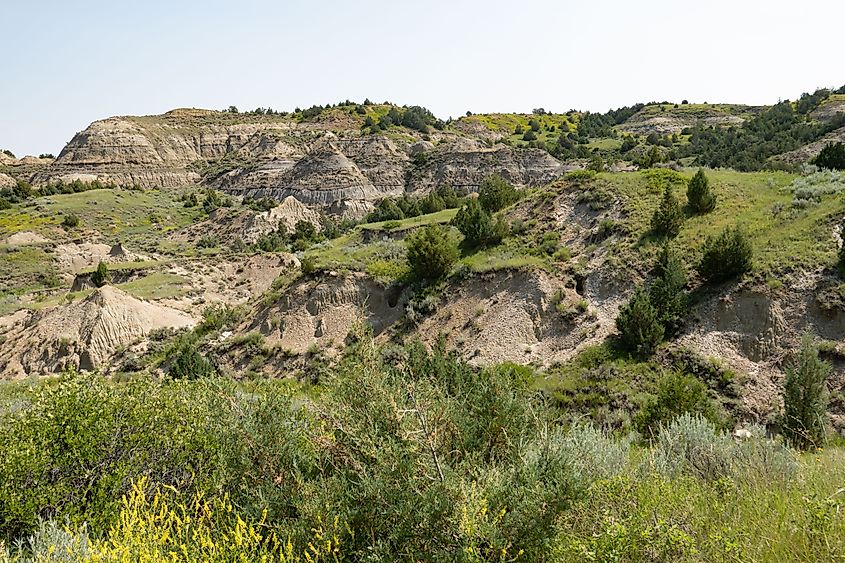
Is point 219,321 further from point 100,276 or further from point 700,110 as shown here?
point 700,110

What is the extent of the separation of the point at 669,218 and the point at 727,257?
3.64 metres

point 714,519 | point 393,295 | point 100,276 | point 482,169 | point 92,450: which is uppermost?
point 482,169

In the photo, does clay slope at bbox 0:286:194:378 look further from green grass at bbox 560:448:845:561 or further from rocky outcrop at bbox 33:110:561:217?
rocky outcrop at bbox 33:110:561:217

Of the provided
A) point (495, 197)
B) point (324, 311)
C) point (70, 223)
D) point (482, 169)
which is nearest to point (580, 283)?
point (495, 197)

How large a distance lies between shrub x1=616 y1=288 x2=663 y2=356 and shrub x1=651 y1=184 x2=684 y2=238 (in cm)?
460

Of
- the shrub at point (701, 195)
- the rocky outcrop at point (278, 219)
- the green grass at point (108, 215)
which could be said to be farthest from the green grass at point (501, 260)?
the green grass at point (108, 215)

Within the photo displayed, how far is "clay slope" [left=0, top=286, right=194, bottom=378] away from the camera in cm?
2442

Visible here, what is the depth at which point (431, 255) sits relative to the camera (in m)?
22.2

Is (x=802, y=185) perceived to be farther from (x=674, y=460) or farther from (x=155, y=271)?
(x=155, y=271)

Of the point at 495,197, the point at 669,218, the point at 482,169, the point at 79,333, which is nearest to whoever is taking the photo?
the point at 669,218

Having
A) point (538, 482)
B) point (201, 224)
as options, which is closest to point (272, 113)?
point (201, 224)

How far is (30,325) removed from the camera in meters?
27.3

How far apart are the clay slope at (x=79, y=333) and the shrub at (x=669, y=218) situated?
982 inches

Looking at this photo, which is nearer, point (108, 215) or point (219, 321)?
point (219, 321)
